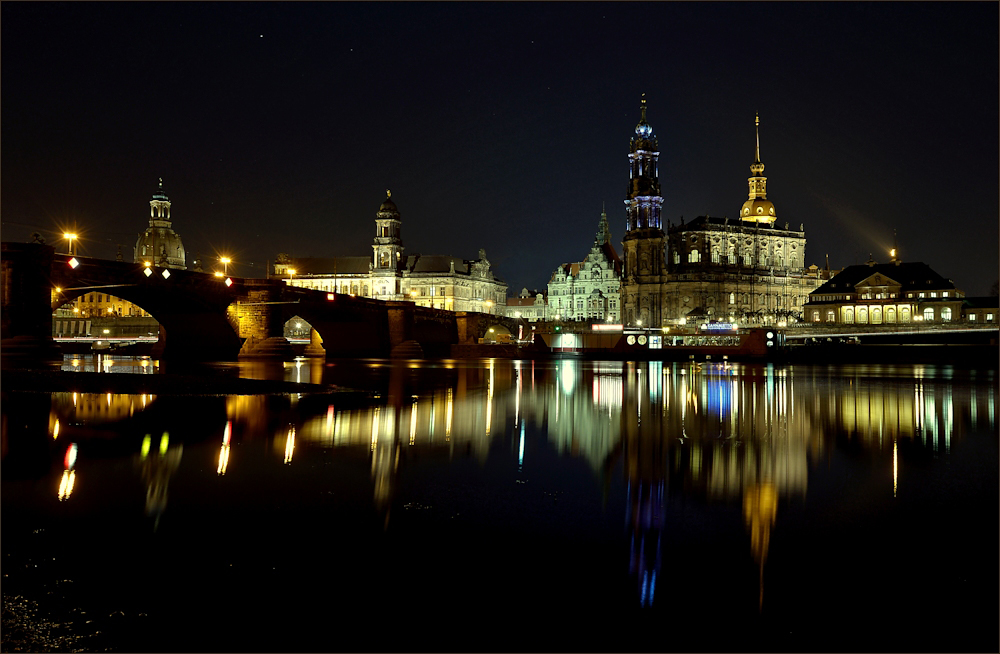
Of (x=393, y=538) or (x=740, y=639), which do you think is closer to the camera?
(x=740, y=639)

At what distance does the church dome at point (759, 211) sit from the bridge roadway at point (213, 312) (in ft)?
293

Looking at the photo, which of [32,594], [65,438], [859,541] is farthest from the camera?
[65,438]

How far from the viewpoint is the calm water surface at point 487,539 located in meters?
5.77

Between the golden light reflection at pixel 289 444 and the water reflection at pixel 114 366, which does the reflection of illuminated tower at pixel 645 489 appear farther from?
the water reflection at pixel 114 366

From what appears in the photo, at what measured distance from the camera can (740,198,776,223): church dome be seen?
158 metres

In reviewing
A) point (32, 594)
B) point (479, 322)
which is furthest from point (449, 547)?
point (479, 322)

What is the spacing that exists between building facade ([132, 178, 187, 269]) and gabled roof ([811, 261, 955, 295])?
14001cm

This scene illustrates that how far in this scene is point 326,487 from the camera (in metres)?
10.2

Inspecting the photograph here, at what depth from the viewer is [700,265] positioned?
134750mm

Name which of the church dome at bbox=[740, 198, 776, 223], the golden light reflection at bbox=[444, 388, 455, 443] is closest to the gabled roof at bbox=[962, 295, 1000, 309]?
the church dome at bbox=[740, 198, 776, 223]

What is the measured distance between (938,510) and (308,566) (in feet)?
27.0

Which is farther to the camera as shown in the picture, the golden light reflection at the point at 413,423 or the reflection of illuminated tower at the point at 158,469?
the golden light reflection at the point at 413,423

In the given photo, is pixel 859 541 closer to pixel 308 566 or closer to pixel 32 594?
pixel 308 566

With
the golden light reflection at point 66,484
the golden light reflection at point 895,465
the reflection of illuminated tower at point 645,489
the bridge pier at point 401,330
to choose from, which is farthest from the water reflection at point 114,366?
the golden light reflection at point 895,465
